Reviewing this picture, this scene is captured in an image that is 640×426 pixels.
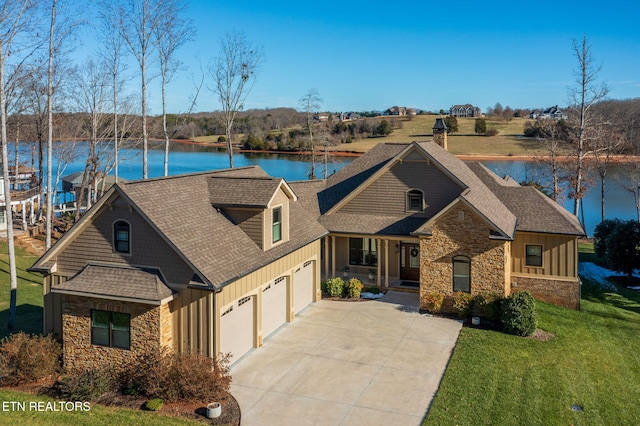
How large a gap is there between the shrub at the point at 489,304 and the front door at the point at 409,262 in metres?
4.80

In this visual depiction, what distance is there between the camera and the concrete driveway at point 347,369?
11.8 metres

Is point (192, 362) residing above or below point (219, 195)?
below

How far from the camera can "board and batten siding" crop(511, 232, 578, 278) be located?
794 inches

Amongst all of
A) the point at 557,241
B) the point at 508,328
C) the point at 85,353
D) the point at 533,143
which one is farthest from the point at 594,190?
the point at 85,353

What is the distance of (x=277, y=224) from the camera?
16.7m

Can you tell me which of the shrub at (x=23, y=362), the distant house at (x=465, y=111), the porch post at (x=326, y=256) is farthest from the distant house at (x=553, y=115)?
the shrub at (x=23, y=362)

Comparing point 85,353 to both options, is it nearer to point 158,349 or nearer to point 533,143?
point 158,349

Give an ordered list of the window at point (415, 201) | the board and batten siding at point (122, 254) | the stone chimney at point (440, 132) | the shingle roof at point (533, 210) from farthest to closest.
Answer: the stone chimney at point (440, 132)
the window at point (415, 201)
the shingle roof at point (533, 210)
the board and batten siding at point (122, 254)

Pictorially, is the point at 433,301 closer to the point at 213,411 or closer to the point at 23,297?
the point at 213,411

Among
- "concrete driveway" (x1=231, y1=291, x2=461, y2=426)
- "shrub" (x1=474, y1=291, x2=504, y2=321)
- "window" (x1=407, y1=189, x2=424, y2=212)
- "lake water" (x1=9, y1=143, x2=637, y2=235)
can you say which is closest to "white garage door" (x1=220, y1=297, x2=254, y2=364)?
"concrete driveway" (x1=231, y1=291, x2=461, y2=426)

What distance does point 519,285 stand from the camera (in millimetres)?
20750

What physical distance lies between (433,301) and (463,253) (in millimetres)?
2083

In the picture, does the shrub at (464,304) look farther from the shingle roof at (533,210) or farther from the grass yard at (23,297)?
the grass yard at (23,297)

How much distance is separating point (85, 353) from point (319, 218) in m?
12.5
